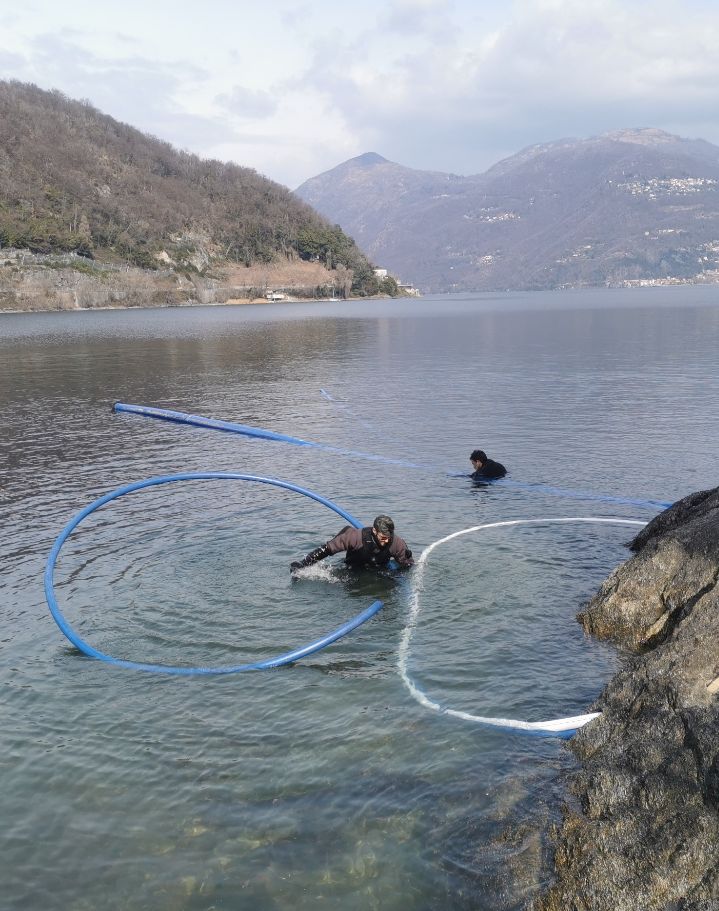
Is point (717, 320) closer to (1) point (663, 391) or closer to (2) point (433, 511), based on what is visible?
(1) point (663, 391)

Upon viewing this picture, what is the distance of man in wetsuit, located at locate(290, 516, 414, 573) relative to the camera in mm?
14047

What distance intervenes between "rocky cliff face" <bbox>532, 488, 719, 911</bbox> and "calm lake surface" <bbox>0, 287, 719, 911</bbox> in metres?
0.43

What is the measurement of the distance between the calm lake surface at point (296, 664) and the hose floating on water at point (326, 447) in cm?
22

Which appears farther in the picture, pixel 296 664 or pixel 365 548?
pixel 365 548

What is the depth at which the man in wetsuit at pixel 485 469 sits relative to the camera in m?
21.2

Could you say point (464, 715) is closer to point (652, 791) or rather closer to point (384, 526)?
point (652, 791)

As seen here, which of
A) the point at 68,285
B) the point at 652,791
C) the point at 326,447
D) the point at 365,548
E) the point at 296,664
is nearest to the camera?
the point at 652,791

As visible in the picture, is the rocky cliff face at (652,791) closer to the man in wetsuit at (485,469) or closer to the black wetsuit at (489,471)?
the man in wetsuit at (485,469)

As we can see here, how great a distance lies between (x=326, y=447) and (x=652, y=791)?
21.7m

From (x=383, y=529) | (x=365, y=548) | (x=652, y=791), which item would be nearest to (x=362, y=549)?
A: (x=365, y=548)

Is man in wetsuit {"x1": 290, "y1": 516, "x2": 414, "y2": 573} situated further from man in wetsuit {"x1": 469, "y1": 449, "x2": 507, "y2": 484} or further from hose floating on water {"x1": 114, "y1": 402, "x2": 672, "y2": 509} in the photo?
hose floating on water {"x1": 114, "y1": 402, "x2": 672, "y2": 509}

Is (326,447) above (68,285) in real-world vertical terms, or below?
below

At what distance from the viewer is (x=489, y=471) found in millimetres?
21672

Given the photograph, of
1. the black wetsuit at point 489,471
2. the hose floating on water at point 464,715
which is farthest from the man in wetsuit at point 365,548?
the black wetsuit at point 489,471
